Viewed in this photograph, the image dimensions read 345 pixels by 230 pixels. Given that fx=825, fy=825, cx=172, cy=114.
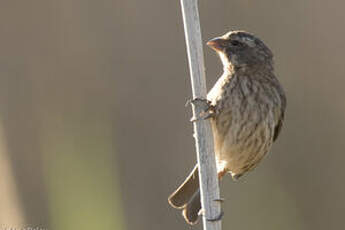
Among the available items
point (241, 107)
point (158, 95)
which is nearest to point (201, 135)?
→ point (241, 107)

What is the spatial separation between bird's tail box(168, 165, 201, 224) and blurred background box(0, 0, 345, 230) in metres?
1.06

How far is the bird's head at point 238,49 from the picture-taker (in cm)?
414

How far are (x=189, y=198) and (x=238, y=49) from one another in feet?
2.61

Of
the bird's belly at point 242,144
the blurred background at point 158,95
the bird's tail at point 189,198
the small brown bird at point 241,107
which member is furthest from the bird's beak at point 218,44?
the blurred background at point 158,95

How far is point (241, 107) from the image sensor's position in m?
4.04

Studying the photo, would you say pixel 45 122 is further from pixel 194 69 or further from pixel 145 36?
pixel 194 69

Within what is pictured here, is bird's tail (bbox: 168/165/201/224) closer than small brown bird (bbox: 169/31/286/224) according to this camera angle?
No

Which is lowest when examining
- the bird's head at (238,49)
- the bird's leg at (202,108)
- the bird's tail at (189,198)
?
the bird's tail at (189,198)

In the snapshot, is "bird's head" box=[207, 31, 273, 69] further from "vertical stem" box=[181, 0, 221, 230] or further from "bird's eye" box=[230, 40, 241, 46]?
"vertical stem" box=[181, 0, 221, 230]

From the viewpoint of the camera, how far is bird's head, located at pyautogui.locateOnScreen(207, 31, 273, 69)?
4.14 metres

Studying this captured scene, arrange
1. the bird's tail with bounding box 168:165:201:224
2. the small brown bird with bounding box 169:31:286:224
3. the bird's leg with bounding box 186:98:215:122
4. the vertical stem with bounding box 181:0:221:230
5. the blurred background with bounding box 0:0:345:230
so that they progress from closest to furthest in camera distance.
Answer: the vertical stem with bounding box 181:0:221:230, the bird's leg with bounding box 186:98:215:122, the small brown bird with bounding box 169:31:286:224, the bird's tail with bounding box 168:165:201:224, the blurred background with bounding box 0:0:345:230

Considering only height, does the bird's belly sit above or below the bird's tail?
above

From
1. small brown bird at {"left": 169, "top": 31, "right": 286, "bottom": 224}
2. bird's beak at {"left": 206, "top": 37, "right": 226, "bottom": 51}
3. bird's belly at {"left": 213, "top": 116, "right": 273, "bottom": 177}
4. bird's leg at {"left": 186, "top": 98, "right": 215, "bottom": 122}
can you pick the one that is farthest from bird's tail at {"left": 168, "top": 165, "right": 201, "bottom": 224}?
bird's beak at {"left": 206, "top": 37, "right": 226, "bottom": 51}

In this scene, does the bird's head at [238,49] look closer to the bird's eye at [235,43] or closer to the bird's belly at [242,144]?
the bird's eye at [235,43]
